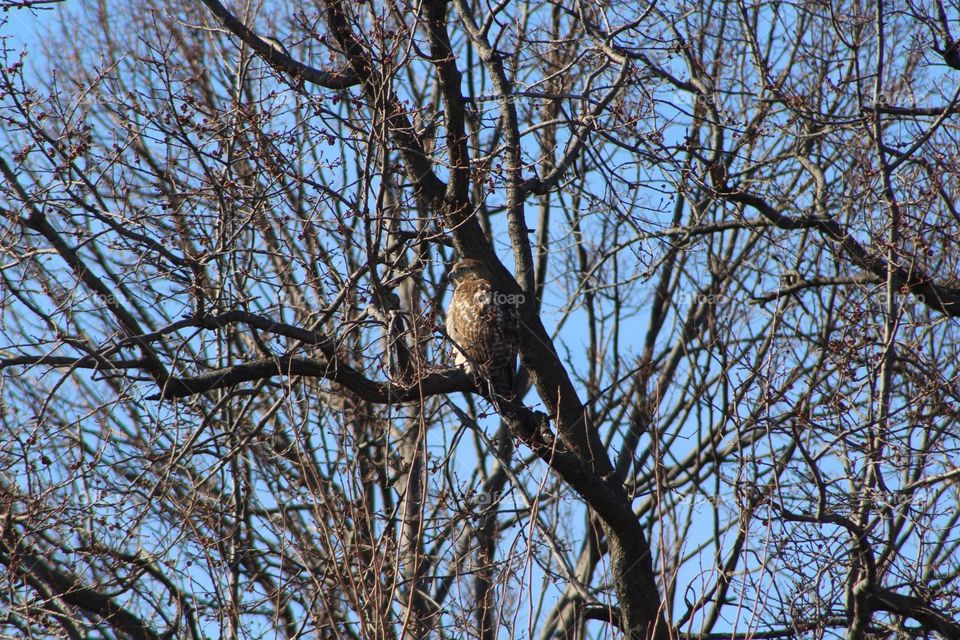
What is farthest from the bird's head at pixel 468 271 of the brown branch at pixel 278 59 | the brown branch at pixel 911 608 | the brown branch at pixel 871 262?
the brown branch at pixel 911 608

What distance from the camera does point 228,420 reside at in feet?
24.0

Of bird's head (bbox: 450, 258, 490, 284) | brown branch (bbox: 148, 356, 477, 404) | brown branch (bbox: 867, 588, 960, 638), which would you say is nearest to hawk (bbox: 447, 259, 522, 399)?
bird's head (bbox: 450, 258, 490, 284)

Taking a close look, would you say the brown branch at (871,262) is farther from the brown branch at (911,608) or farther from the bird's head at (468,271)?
the brown branch at (911,608)

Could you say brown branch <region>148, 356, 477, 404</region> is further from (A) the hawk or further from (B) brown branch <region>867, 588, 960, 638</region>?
(B) brown branch <region>867, 588, 960, 638</region>

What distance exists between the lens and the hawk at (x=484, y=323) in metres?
6.01

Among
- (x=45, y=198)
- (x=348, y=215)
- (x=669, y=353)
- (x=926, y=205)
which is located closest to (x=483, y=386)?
(x=348, y=215)

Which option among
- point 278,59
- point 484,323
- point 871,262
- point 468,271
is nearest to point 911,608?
point 871,262

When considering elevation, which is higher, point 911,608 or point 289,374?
point 289,374

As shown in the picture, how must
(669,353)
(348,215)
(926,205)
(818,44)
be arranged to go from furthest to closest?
(669,353) < (818,44) < (926,205) < (348,215)

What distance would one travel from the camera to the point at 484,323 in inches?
246

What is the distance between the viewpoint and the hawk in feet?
19.7

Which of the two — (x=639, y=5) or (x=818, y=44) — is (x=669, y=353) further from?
(x=639, y=5)

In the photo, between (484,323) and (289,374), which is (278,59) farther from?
(484,323)

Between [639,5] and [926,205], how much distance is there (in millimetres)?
2388
